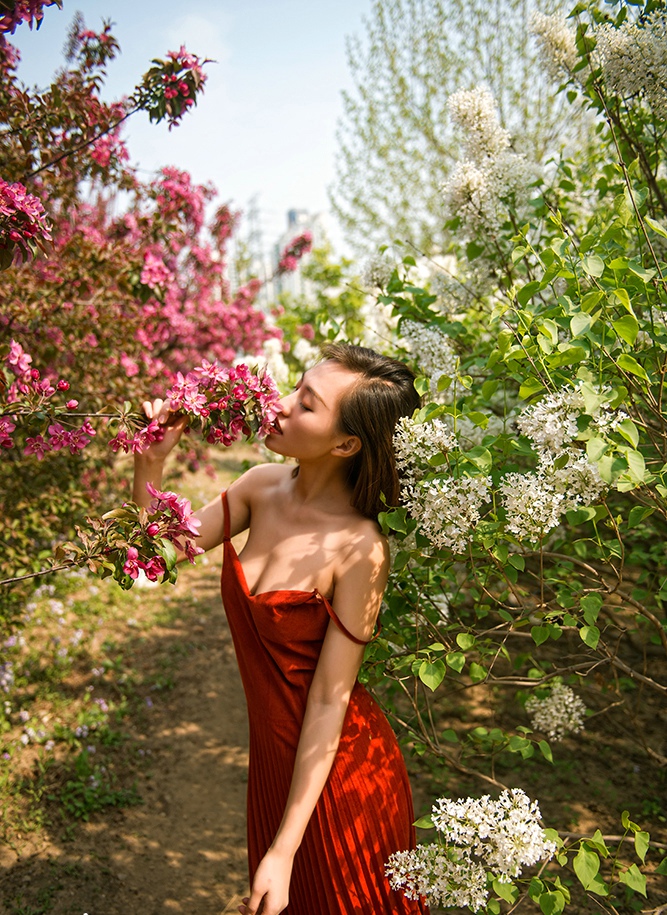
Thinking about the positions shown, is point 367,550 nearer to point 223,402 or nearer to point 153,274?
point 223,402

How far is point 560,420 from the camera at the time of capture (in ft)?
3.93

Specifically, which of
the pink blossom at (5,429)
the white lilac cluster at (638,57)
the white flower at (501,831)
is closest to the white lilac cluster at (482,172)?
the white lilac cluster at (638,57)

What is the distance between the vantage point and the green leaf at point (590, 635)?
1389 millimetres

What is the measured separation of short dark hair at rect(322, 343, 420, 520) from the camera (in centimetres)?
164

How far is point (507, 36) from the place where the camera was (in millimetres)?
7023

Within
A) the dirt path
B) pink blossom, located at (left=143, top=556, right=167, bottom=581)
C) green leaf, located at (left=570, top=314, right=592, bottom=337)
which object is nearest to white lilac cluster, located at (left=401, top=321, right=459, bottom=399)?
green leaf, located at (left=570, top=314, right=592, bottom=337)

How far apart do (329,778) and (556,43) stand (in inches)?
88.4

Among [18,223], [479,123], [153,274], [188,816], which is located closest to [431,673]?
[18,223]

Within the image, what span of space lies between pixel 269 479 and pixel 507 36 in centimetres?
698

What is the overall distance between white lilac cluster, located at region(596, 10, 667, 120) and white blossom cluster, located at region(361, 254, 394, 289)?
2.82 feet

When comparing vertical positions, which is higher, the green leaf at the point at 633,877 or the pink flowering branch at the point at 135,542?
the pink flowering branch at the point at 135,542

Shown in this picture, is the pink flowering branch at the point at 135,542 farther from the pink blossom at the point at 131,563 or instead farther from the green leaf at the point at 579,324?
the green leaf at the point at 579,324

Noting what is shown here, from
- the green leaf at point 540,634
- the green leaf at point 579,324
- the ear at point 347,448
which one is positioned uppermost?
Result: the green leaf at point 579,324

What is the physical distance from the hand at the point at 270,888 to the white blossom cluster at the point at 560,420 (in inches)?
39.3
